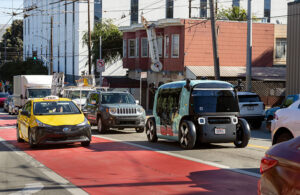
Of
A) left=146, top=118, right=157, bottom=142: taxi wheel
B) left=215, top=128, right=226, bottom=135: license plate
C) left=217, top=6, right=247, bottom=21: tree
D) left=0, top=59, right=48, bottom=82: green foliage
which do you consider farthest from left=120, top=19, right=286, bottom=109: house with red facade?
left=0, top=59, right=48, bottom=82: green foliage

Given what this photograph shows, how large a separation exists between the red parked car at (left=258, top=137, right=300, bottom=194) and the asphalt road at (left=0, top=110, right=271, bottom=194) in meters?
3.14

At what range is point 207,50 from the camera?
127 feet

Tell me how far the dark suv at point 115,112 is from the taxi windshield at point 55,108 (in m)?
4.22

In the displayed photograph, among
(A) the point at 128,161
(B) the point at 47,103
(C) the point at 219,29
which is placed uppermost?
(C) the point at 219,29

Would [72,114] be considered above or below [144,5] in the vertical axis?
below

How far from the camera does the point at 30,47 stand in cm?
9638

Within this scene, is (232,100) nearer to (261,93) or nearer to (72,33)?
(261,93)

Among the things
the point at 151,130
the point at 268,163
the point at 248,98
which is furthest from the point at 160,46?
the point at 268,163

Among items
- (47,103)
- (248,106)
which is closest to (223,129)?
(47,103)

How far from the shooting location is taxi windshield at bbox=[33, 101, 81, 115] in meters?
16.3

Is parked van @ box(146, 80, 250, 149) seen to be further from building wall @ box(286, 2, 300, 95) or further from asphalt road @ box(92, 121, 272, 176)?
building wall @ box(286, 2, 300, 95)

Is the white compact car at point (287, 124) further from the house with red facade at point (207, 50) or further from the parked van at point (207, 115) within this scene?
the house with red facade at point (207, 50)

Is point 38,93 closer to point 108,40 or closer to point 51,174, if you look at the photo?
point 108,40

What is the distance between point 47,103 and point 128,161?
5129 millimetres
